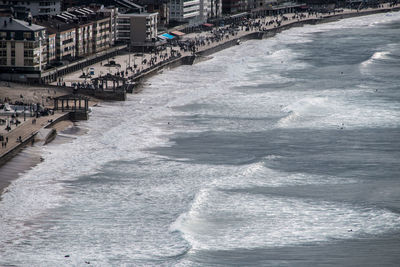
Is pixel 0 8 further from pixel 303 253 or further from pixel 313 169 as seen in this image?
pixel 303 253

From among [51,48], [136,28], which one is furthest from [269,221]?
[136,28]

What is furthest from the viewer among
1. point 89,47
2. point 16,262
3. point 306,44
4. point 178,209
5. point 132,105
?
point 306,44

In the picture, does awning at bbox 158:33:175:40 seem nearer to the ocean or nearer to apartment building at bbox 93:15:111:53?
apartment building at bbox 93:15:111:53

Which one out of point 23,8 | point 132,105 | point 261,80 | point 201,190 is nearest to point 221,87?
point 261,80

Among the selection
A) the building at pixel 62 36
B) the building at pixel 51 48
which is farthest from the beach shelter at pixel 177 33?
the building at pixel 51 48

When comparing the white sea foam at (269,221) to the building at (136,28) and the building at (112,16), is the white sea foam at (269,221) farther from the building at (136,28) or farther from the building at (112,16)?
the building at (136,28)

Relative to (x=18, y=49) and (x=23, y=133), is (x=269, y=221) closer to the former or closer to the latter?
(x=23, y=133)

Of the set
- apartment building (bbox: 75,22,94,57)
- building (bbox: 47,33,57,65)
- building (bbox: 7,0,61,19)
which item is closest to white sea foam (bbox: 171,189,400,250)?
building (bbox: 47,33,57,65)

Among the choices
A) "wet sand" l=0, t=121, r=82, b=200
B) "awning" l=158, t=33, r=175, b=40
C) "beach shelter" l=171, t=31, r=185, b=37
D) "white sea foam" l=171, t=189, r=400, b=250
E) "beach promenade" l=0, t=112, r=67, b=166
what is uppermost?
"beach shelter" l=171, t=31, r=185, b=37
